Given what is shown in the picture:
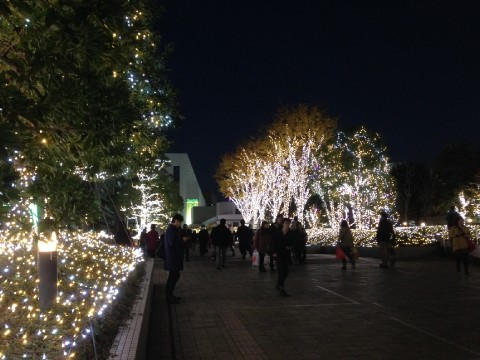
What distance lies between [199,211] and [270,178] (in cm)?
4414

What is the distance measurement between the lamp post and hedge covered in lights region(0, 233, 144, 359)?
10 cm

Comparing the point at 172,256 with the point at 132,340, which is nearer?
the point at 132,340

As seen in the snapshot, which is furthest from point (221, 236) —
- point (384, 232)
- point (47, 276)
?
point (47, 276)

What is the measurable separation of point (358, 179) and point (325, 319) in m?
22.7

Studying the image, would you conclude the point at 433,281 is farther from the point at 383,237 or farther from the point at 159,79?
the point at 159,79

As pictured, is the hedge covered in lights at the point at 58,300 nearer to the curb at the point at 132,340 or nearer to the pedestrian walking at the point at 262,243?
the curb at the point at 132,340

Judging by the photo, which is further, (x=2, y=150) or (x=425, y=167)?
(x=425, y=167)

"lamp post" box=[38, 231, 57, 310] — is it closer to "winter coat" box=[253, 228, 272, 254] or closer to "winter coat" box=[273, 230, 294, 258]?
Result: "winter coat" box=[273, 230, 294, 258]

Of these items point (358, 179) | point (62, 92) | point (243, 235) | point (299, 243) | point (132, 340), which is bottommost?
point (132, 340)

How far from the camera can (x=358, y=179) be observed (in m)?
31.5

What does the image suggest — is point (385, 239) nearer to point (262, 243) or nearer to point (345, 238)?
point (345, 238)

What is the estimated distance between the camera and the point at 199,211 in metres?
82.8

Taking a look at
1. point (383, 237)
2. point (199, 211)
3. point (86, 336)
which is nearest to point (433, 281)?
point (383, 237)

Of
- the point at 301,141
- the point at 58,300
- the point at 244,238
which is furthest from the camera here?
the point at 301,141
